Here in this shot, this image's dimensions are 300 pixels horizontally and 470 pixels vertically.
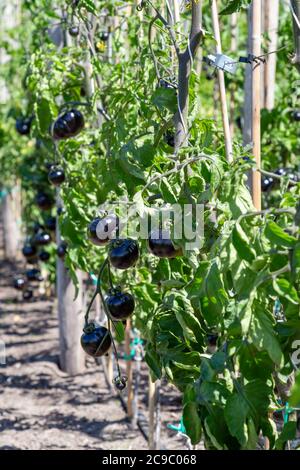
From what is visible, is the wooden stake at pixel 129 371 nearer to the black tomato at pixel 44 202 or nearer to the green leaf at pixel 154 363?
the black tomato at pixel 44 202

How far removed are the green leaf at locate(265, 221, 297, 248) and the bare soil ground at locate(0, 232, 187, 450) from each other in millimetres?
2285

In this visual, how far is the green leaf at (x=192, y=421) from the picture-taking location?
4.91ft

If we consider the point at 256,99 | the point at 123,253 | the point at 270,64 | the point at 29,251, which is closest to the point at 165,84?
the point at 256,99

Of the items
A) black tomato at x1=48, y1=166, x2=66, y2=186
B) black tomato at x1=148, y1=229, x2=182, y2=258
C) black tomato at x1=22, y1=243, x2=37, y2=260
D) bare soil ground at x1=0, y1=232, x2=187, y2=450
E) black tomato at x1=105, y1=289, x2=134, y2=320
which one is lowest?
bare soil ground at x1=0, y1=232, x2=187, y2=450

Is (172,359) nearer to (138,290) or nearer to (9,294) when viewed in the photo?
(138,290)

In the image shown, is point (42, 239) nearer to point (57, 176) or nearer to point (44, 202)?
point (44, 202)

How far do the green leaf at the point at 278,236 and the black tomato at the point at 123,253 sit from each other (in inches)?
22.3

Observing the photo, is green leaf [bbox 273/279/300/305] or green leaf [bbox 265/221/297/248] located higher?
green leaf [bbox 265/221/297/248]

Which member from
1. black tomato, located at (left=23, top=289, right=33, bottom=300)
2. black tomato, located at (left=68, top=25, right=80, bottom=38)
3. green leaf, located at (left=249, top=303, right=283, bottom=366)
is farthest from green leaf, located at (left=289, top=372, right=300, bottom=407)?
black tomato, located at (left=23, top=289, right=33, bottom=300)

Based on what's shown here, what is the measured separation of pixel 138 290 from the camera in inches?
98.7

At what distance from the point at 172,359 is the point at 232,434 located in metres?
0.38

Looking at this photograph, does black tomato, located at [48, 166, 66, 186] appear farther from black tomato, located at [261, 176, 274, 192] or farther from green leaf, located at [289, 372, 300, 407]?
green leaf, located at [289, 372, 300, 407]

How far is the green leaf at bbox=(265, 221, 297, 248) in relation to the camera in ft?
4.49

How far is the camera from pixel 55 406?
13.6ft
